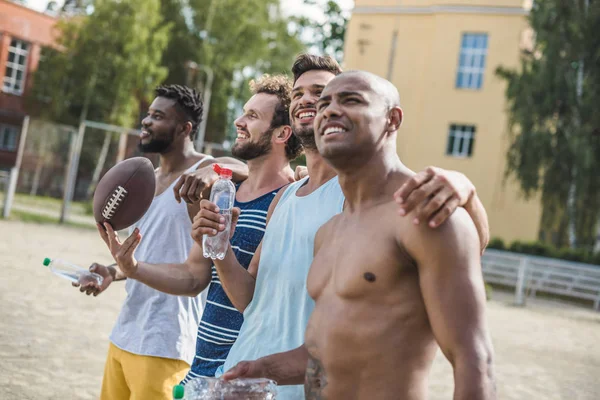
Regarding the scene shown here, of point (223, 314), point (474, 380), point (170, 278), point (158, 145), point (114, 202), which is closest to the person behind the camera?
point (474, 380)

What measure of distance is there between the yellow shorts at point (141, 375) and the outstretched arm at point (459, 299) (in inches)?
87.6

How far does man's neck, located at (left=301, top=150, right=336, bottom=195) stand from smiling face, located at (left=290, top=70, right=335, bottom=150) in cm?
5

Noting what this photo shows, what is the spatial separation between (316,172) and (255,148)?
63 cm

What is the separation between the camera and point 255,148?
348 cm

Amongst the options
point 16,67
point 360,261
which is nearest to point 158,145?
point 360,261

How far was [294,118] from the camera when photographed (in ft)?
9.85

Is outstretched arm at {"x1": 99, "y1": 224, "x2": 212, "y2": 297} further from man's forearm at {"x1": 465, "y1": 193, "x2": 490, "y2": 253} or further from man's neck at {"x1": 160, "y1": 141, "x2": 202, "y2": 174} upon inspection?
man's forearm at {"x1": 465, "y1": 193, "x2": 490, "y2": 253}

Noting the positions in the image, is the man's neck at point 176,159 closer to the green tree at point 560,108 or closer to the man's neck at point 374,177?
the man's neck at point 374,177

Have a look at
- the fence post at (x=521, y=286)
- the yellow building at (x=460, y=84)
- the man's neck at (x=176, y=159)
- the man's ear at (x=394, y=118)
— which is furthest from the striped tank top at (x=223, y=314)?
the yellow building at (x=460, y=84)

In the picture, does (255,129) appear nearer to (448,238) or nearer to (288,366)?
(288,366)

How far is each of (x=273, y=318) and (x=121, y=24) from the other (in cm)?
3297

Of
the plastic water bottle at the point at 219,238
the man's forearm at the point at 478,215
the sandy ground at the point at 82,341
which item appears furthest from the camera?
the sandy ground at the point at 82,341

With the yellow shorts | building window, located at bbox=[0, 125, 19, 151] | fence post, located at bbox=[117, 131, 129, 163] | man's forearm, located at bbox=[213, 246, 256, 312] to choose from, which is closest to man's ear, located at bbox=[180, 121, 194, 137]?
the yellow shorts

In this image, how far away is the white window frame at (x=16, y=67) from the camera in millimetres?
34875
